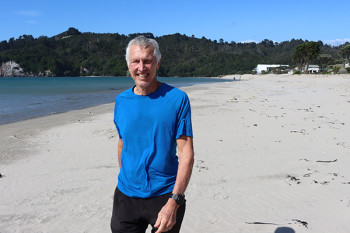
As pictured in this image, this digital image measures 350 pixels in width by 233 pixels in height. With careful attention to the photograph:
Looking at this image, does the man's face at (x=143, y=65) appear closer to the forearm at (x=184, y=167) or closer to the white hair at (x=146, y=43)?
the white hair at (x=146, y=43)

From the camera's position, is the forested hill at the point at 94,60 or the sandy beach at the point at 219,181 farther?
the forested hill at the point at 94,60

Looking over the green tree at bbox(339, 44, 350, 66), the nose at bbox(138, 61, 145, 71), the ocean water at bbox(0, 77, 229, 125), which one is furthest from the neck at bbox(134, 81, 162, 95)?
the green tree at bbox(339, 44, 350, 66)

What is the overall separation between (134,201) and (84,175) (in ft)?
12.1

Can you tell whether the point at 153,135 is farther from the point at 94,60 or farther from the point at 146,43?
the point at 94,60

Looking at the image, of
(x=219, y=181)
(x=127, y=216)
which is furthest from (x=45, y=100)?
(x=127, y=216)

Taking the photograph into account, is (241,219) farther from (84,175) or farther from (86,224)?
(84,175)

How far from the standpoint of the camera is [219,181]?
4734 mm

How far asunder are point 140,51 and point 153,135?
518 mm

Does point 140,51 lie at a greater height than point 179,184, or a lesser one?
greater

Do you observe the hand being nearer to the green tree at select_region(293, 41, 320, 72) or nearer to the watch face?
the watch face

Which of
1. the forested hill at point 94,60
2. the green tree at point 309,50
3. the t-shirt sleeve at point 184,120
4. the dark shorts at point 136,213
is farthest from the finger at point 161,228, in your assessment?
the forested hill at point 94,60

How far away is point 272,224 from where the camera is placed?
3.43 meters

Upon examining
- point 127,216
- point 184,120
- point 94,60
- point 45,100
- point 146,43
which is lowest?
point 45,100

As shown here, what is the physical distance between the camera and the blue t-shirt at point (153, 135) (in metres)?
1.69
